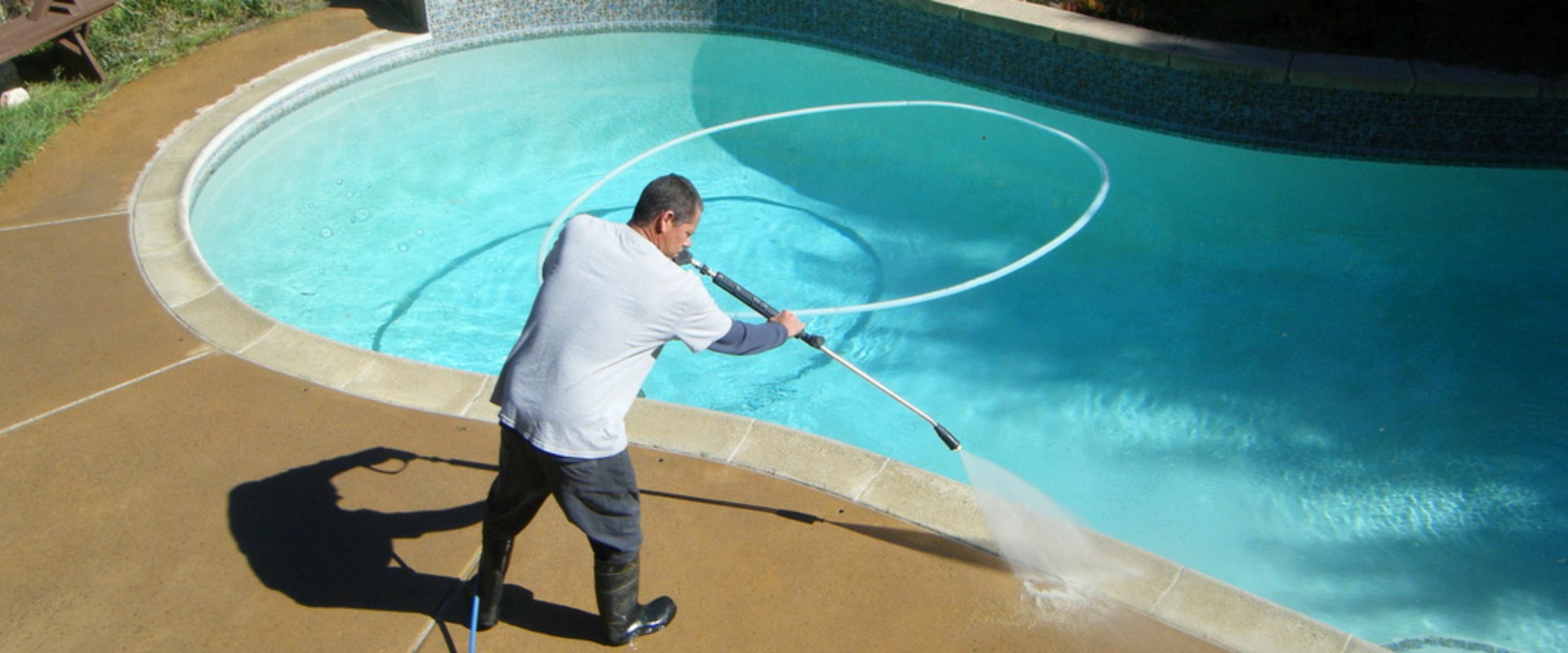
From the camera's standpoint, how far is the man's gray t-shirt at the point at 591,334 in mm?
2955

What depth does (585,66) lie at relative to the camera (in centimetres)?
913

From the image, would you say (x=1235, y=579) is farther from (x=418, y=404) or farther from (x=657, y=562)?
(x=418, y=404)

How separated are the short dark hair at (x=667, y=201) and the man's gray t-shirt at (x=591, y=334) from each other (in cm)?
9

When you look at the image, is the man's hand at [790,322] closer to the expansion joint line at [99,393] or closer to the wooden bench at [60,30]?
the expansion joint line at [99,393]

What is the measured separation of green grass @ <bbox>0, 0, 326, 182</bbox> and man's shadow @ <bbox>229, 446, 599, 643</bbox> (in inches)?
150

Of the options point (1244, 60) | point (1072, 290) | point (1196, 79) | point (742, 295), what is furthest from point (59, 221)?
point (1244, 60)

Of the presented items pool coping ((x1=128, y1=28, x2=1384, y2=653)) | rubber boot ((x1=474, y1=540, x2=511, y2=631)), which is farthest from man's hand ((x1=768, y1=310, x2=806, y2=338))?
rubber boot ((x1=474, y1=540, x2=511, y2=631))

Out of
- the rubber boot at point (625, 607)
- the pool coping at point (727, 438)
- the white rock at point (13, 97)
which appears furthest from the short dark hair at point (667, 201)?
the white rock at point (13, 97)

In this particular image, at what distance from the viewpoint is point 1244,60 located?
7.49m

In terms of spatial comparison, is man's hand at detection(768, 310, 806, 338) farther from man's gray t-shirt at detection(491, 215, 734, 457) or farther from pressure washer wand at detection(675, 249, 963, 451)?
man's gray t-shirt at detection(491, 215, 734, 457)

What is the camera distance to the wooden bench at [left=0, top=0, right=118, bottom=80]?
711cm

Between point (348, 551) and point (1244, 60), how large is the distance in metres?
6.36

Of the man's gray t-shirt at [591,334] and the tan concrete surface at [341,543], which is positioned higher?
the man's gray t-shirt at [591,334]

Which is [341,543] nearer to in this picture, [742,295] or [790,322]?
[742,295]
